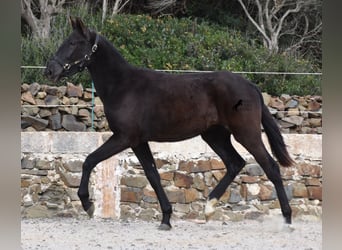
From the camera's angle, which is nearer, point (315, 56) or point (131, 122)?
point (131, 122)

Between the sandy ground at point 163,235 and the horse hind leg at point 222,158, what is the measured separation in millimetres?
344

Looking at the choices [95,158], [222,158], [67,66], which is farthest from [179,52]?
[95,158]

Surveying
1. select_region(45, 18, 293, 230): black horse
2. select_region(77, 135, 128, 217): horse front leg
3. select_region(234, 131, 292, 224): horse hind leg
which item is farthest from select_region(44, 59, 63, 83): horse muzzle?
select_region(234, 131, 292, 224): horse hind leg

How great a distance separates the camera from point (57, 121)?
7.23 metres

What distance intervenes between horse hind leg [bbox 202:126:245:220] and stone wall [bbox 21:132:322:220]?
1.42 meters

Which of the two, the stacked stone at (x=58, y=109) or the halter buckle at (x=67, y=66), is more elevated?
the halter buckle at (x=67, y=66)

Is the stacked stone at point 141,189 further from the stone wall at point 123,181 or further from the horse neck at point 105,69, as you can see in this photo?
the horse neck at point 105,69

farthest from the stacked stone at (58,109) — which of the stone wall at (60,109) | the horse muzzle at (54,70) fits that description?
the horse muzzle at (54,70)

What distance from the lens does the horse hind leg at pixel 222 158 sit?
521cm

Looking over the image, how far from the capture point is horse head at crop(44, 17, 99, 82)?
4.77 metres

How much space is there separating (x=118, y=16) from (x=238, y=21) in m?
2.59
